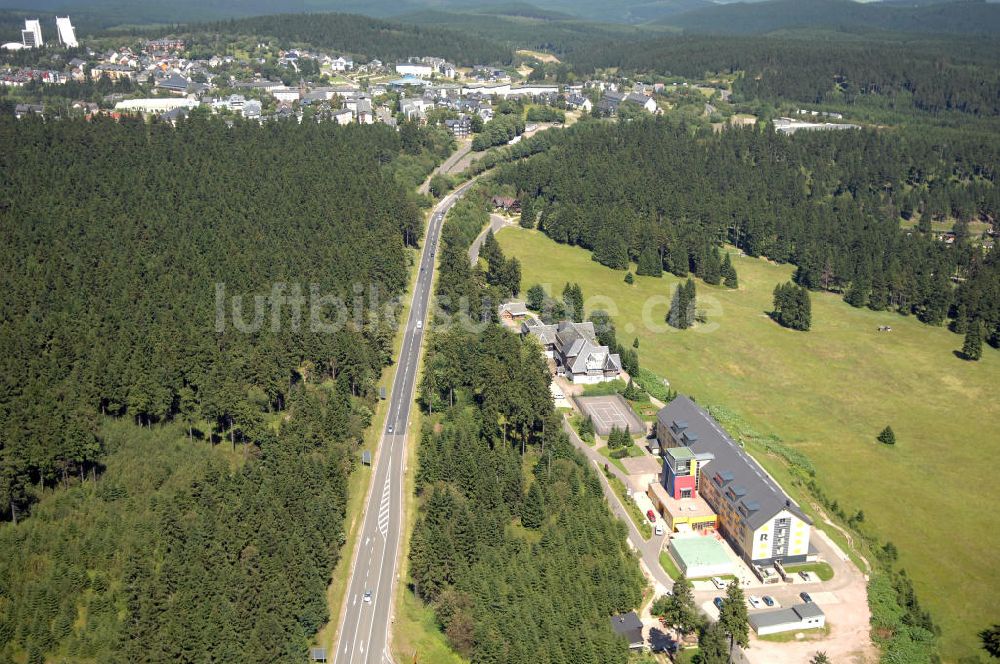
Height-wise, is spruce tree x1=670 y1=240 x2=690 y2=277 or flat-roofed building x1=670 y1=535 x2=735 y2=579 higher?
spruce tree x1=670 y1=240 x2=690 y2=277

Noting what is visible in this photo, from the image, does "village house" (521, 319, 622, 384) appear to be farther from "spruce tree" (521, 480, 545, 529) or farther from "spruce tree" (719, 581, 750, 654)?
"spruce tree" (719, 581, 750, 654)

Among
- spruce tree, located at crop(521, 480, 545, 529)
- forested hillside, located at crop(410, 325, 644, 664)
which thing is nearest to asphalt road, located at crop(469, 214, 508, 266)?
forested hillside, located at crop(410, 325, 644, 664)

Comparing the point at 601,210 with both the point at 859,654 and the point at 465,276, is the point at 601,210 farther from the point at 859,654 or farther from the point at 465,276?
the point at 859,654

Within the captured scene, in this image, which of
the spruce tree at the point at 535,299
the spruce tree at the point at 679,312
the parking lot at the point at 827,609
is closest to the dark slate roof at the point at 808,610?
the parking lot at the point at 827,609

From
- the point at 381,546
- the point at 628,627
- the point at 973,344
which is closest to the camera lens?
the point at 628,627

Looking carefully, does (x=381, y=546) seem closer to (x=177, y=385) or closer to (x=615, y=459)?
(x=615, y=459)

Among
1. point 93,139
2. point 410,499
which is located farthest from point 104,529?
point 93,139

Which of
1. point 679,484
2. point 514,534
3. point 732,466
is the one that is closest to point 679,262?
point 679,484
